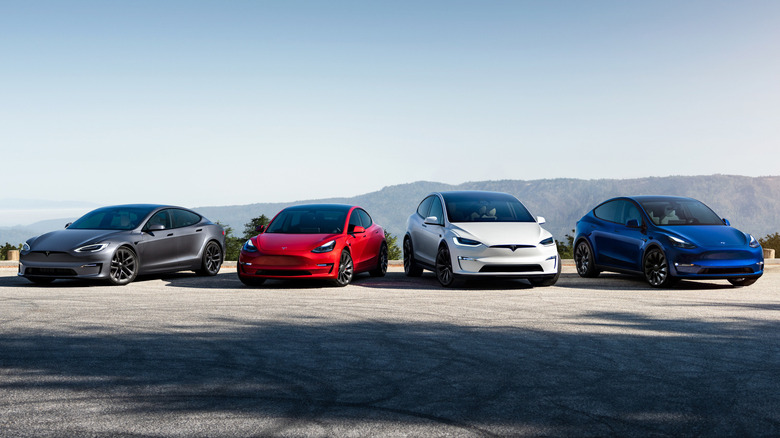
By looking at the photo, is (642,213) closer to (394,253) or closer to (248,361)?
(248,361)

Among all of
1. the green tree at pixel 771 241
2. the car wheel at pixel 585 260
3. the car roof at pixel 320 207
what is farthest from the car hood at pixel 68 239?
the green tree at pixel 771 241

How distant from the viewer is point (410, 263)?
1539 cm

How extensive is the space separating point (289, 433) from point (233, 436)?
0.31m

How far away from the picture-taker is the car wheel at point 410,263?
15.3 meters

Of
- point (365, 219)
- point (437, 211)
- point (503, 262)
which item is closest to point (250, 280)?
point (365, 219)

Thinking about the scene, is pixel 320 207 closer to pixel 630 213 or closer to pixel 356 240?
pixel 356 240

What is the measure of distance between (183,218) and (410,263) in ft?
15.7

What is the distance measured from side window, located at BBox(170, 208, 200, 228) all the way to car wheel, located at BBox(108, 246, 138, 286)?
4.79 ft

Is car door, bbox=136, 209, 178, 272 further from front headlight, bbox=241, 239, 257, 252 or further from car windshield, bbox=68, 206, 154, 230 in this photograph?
front headlight, bbox=241, 239, 257, 252

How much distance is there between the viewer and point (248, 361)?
625cm

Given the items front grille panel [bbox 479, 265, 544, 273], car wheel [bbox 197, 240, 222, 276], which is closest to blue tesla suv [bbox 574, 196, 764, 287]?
front grille panel [bbox 479, 265, 544, 273]

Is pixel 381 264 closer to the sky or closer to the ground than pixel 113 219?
closer to the ground

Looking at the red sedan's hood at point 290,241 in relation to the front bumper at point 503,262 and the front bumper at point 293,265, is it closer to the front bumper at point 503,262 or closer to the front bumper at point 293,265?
the front bumper at point 293,265

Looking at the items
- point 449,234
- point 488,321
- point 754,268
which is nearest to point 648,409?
point 488,321
